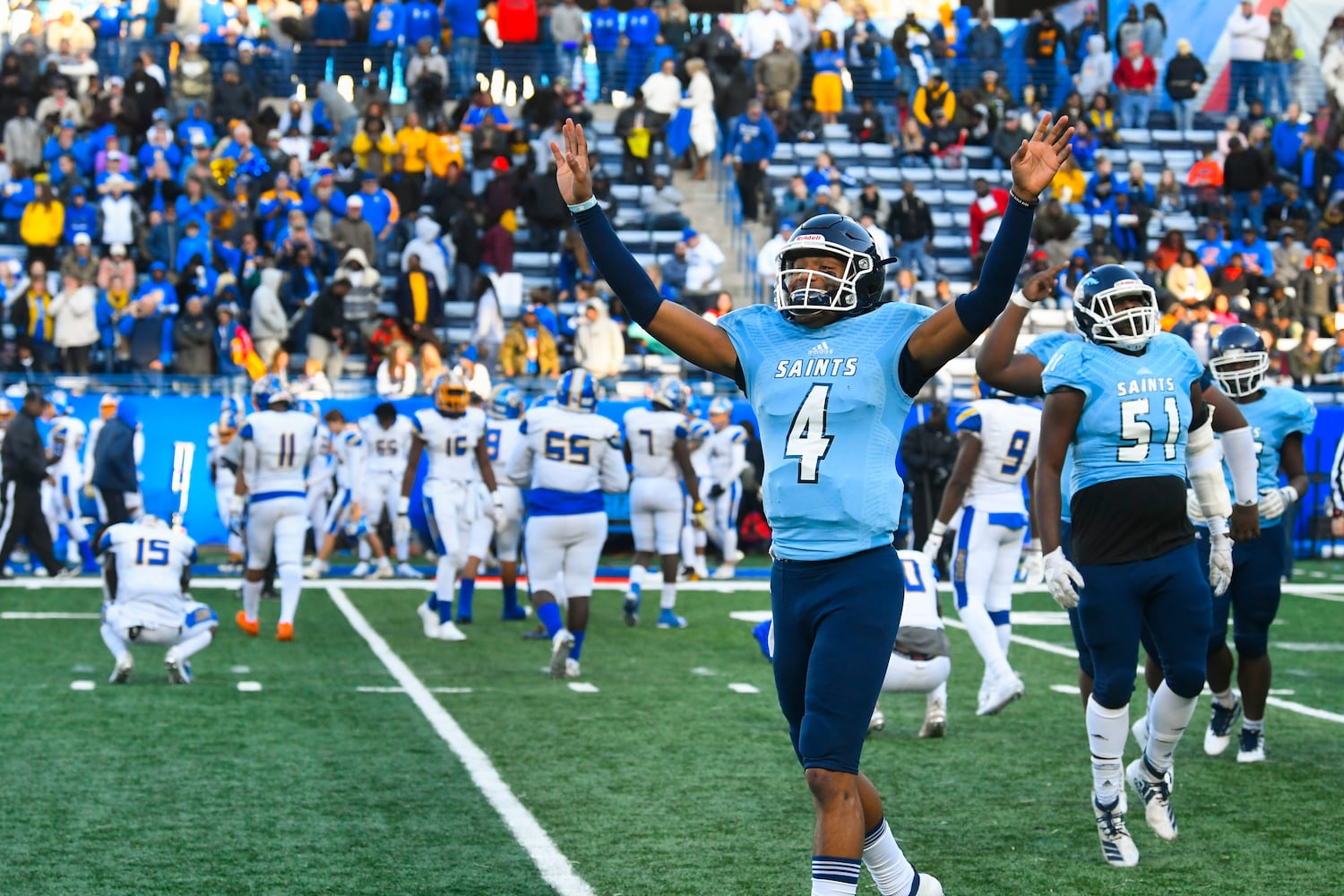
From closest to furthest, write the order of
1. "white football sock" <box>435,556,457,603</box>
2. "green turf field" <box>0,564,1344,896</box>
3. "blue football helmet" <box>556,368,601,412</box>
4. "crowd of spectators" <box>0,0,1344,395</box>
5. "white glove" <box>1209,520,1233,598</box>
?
"green turf field" <box>0,564,1344,896</box> → "white glove" <box>1209,520,1233,598</box> → "blue football helmet" <box>556,368,601,412</box> → "white football sock" <box>435,556,457,603</box> → "crowd of spectators" <box>0,0,1344,395</box>

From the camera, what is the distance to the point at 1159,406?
6074mm

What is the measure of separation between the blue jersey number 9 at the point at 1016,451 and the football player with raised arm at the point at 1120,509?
3.59 meters

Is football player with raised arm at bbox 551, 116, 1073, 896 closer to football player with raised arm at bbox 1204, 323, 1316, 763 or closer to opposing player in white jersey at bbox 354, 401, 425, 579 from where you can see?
football player with raised arm at bbox 1204, 323, 1316, 763

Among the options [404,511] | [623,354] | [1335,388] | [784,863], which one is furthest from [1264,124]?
[784,863]

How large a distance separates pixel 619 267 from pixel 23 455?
503 inches

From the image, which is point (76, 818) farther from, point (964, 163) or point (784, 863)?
point (964, 163)

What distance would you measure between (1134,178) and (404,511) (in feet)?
43.3

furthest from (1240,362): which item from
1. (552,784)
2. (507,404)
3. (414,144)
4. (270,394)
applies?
(414,144)

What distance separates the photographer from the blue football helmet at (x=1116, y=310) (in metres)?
6.11

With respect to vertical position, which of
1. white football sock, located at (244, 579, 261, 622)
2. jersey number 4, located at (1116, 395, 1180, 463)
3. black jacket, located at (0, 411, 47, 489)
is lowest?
white football sock, located at (244, 579, 261, 622)

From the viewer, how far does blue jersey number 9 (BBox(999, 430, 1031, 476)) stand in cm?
983

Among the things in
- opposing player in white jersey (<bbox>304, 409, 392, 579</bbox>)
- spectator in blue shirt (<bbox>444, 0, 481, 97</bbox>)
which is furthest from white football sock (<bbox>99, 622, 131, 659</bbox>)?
spectator in blue shirt (<bbox>444, 0, 481, 97</bbox>)

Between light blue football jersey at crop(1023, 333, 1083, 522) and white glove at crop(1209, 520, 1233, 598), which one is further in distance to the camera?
white glove at crop(1209, 520, 1233, 598)

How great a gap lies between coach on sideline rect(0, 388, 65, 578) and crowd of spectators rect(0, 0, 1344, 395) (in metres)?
2.64
